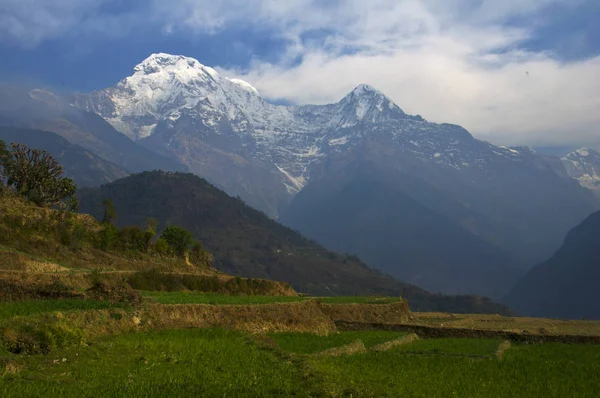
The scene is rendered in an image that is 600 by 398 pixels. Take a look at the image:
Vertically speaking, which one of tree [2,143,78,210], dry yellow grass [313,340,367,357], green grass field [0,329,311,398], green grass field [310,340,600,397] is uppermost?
tree [2,143,78,210]

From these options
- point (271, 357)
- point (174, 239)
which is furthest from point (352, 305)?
point (174, 239)

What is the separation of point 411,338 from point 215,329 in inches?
591

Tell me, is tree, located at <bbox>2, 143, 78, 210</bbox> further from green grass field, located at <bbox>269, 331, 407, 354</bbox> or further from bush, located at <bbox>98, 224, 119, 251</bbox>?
green grass field, located at <bbox>269, 331, 407, 354</bbox>

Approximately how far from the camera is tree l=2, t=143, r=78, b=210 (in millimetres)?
62875

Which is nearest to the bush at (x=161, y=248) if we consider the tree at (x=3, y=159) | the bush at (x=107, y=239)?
the bush at (x=107, y=239)

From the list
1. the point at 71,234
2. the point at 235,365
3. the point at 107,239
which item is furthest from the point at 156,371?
the point at 107,239

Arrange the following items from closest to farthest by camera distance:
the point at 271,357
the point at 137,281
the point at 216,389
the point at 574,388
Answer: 1. the point at 216,389
2. the point at 574,388
3. the point at 271,357
4. the point at 137,281

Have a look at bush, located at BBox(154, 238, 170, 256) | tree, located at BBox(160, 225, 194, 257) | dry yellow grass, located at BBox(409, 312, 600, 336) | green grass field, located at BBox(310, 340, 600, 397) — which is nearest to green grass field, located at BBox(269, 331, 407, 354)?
green grass field, located at BBox(310, 340, 600, 397)

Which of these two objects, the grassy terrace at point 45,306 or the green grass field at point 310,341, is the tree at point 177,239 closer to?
the green grass field at point 310,341

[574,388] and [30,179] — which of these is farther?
[30,179]

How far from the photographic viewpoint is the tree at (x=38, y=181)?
62875 mm

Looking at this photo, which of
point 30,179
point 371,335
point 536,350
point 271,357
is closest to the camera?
point 271,357

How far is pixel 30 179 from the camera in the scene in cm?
6338

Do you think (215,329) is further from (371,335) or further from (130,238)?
(130,238)
